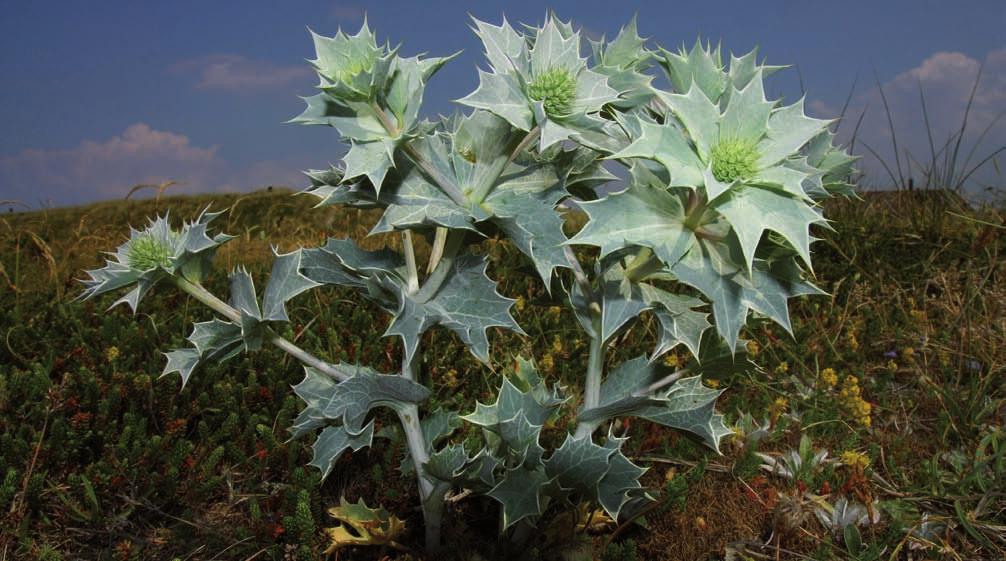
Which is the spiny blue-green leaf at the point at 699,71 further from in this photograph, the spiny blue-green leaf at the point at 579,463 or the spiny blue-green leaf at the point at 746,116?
the spiny blue-green leaf at the point at 579,463

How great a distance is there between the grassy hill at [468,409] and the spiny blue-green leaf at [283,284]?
2.18 ft

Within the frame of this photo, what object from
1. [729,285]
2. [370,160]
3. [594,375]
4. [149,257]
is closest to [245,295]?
[149,257]

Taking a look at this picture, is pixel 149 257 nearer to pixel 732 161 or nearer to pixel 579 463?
pixel 579 463

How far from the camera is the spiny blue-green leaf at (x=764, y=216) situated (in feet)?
5.30

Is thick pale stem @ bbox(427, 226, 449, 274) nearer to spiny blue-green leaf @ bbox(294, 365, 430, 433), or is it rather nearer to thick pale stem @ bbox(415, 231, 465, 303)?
thick pale stem @ bbox(415, 231, 465, 303)

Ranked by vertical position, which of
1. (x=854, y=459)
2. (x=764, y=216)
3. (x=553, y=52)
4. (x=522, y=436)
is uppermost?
(x=553, y=52)

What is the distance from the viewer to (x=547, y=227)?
1.95 meters

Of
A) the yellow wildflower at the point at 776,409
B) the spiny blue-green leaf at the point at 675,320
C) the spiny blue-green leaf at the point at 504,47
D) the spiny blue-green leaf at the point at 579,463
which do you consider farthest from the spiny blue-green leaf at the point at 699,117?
the yellow wildflower at the point at 776,409

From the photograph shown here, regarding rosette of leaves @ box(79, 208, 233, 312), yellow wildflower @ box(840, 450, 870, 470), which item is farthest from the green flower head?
yellow wildflower @ box(840, 450, 870, 470)

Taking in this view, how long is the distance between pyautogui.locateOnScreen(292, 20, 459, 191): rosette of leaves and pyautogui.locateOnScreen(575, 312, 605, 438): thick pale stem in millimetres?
753

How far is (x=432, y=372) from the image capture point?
4.16 m

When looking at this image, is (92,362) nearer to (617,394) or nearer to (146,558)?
(146,558)

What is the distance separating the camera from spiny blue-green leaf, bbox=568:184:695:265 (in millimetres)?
1710

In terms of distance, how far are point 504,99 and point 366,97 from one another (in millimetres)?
355
